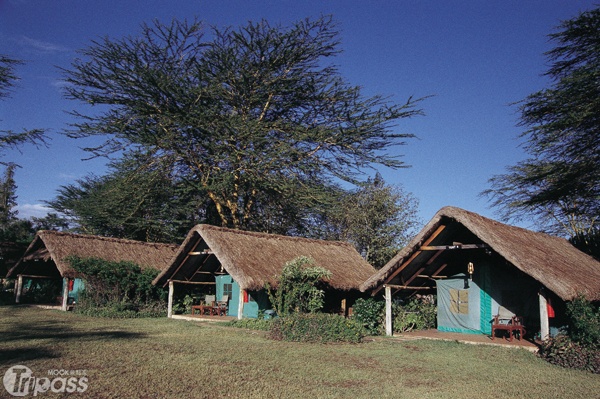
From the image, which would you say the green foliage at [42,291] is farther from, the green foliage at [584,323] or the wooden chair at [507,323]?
the green foliage at [584,323]

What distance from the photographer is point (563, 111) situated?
640 inches

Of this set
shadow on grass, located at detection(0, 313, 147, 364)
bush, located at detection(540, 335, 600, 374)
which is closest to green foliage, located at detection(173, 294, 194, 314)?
shadow on grass, located at detection(0, 313, 147, 364)

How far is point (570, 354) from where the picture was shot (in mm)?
9633

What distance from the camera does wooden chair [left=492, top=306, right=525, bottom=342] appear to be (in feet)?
42.9

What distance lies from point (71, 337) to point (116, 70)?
564 inches

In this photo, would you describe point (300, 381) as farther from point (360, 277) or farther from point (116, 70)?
point (116, 70)

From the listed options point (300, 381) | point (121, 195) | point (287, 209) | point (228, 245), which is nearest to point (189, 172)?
point (121, 195)

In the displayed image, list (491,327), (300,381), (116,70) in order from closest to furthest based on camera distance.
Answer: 1. (300,381)
2. (491,327)
3. (116,70)

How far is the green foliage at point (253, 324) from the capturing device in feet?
49.3

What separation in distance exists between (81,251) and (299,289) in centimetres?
1138

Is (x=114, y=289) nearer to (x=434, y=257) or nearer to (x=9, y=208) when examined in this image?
(x=434, y=257)

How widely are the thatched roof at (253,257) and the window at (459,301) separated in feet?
11.6

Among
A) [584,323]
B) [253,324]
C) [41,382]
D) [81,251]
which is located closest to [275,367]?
[41,382]

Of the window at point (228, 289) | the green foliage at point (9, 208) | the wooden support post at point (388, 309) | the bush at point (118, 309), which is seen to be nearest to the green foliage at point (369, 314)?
the wooden support post at point (388, 309)
